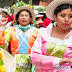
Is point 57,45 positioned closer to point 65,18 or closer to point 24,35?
point 65,18

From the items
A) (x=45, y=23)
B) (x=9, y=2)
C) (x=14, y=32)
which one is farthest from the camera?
A: (x=9, y=2)

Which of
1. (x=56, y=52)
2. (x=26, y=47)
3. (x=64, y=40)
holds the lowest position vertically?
(x=26, y=47)

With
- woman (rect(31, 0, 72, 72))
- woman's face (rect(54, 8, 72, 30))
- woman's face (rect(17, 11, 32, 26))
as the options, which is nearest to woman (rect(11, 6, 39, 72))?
woman's face (rect(17, 11, 32, 26))

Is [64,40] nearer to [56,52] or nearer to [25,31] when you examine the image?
[56,52]

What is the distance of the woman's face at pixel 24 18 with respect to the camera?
3272 millimetres

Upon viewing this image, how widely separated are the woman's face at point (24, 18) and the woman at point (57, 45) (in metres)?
1.30

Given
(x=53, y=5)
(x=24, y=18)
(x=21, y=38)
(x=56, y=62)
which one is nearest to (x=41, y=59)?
(x=56, y=62)

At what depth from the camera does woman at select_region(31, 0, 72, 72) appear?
1780 mm

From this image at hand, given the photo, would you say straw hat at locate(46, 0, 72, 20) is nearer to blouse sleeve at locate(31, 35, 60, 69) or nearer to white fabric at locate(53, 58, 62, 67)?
blouse sleeve at locate(31, 35, 60, 69)

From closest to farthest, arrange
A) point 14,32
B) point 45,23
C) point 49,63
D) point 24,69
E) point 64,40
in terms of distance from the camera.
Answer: point 49,63, point 64,40, point 24,69, point 14,32, point 45,23

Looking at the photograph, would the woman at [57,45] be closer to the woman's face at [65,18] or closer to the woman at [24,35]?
the woman's face at [65,18]

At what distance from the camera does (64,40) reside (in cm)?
189

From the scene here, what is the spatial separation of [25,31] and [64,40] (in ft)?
4.71

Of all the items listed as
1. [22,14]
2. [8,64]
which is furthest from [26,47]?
[8,64]
